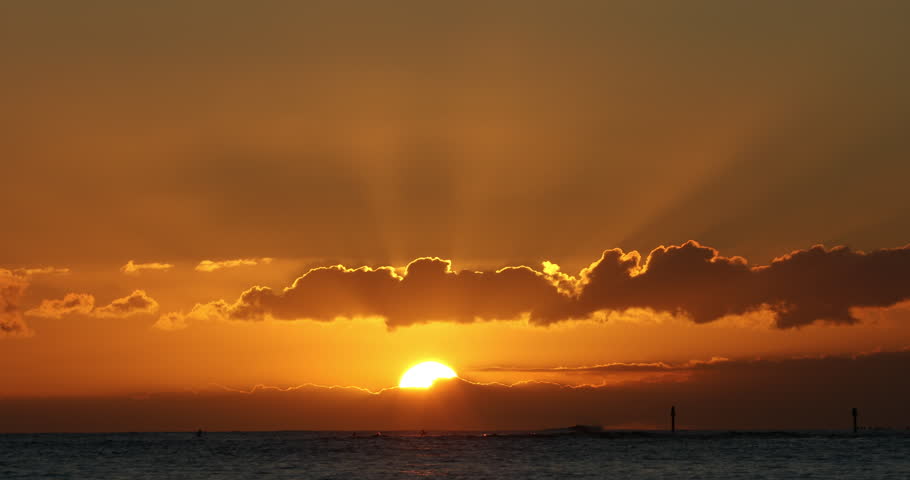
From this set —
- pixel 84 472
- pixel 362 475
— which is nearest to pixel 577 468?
pixel 362 475

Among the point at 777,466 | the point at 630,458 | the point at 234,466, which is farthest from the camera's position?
the point at 630,458

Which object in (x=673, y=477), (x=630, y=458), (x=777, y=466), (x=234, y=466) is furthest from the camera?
(x=630, y=458)

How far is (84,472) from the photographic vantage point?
144 m

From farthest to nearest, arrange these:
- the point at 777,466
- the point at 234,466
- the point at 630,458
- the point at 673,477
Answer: the point at 630,458 < the point at 234,466 < the point at 777,466 < the point at 673,477

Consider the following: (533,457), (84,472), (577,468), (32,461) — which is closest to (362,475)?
(577,468)

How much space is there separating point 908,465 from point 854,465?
22.8 feet

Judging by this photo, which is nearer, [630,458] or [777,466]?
[777,466]

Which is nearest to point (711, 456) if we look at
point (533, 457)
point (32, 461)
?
point (533, 457)

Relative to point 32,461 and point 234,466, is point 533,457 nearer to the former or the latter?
point 234,466

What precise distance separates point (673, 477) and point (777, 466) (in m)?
25.8

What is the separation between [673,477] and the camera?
122 metres

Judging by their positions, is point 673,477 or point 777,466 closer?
point 673,477

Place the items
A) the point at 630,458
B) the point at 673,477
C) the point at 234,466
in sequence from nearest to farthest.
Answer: the point at 673,477
the point at 234,466
the point at 630,458

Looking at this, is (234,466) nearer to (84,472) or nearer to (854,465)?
(84,472)
